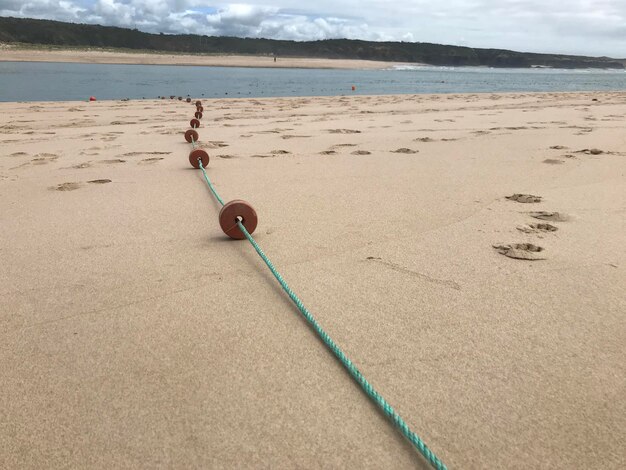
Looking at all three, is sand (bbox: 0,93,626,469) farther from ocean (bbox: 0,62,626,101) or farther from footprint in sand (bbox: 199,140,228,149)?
ocean (bbox: 0,62,626,101)

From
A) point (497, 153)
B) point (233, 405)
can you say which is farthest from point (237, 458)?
point (497, 153)

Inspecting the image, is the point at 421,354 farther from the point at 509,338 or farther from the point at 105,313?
the point at 105,313

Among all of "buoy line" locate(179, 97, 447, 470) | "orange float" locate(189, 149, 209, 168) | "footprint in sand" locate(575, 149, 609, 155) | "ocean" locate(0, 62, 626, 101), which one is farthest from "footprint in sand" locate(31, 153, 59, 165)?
"ocean" locate(0, 62, 626, 101)

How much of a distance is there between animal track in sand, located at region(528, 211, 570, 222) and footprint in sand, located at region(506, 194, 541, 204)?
237 millimetres

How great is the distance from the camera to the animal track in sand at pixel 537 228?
7.70 ft

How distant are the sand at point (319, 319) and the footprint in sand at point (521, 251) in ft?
0.03

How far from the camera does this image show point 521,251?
6.87 feet

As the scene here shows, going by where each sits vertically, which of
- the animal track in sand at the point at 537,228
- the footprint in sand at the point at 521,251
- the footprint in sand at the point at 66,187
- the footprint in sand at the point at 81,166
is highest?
A: the animal track in sand at the point at 537,228

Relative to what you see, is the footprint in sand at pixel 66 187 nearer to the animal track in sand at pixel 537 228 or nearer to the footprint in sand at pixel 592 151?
the animal track in sand at pixel 537 228

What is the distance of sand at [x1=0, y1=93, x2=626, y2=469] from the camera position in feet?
3.62

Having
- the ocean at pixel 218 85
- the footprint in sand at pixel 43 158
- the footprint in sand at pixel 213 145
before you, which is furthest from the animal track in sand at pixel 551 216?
the ocean at pixel 218 85

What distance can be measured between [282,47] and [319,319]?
8608cm

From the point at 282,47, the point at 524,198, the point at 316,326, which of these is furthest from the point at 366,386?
the point at 282,47

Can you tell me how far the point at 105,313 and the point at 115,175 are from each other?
2326 millimetres
